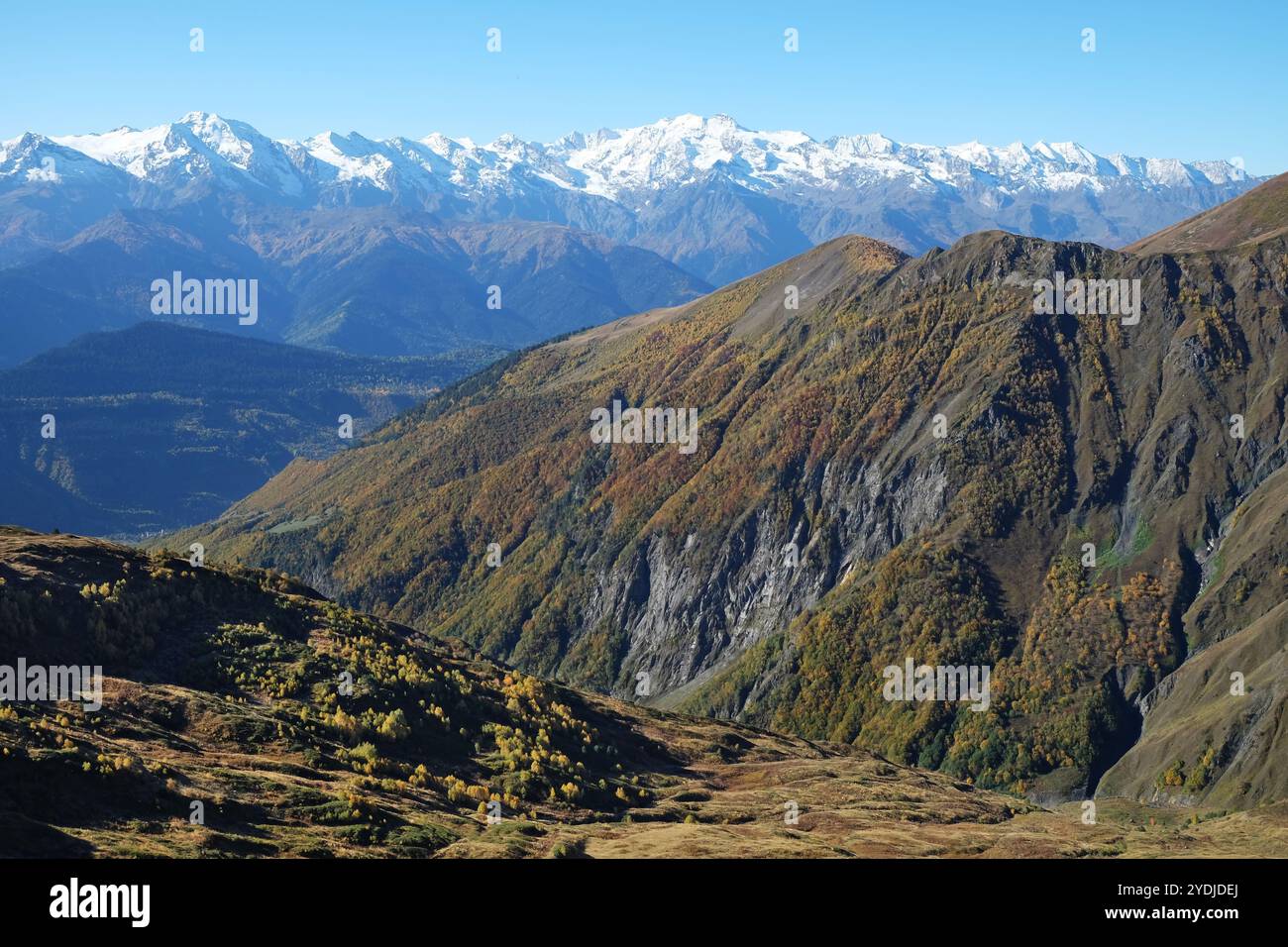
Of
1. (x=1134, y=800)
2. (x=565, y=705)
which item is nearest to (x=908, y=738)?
(x=1134, y=800)

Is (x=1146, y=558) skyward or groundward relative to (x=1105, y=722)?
skyward

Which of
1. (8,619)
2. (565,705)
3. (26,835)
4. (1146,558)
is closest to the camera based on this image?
(26,835)

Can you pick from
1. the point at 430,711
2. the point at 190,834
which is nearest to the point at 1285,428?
the point at 430,711

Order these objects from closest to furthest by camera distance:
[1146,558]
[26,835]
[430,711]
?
[26,835] → [430,711] → [1146,558]

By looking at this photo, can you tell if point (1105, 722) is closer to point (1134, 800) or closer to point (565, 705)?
point (1134, 800)

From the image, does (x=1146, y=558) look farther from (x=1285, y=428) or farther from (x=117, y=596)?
(x=117, y=596)
